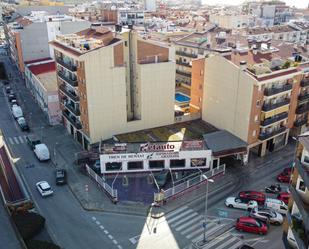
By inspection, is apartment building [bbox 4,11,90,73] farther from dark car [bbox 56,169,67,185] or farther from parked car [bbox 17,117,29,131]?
dark car [bbox 56,169,67,185]

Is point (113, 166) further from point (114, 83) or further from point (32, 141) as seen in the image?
point (32, 141)

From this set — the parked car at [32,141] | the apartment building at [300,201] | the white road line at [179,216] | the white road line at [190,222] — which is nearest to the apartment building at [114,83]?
the parked car at [32,141]

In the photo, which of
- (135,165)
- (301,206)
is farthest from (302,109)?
(301,206)

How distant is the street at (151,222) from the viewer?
40.6 metres

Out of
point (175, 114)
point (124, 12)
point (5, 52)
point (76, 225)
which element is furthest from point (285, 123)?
point (5, 52)

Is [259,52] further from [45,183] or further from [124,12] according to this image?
[124,12]

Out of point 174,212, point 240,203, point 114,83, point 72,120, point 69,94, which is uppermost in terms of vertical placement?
point 114,83

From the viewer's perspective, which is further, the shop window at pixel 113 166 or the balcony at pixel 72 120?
the balcony at pixel 72 120

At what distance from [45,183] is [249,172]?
30.6 m

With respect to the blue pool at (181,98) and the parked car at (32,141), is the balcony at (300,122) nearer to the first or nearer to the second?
the blue pool at (181,98)

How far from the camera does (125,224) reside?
43.4 m

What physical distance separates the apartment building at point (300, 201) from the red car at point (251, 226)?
345 inches

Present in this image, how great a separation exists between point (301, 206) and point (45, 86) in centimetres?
5930

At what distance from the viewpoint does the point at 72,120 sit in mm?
63812
